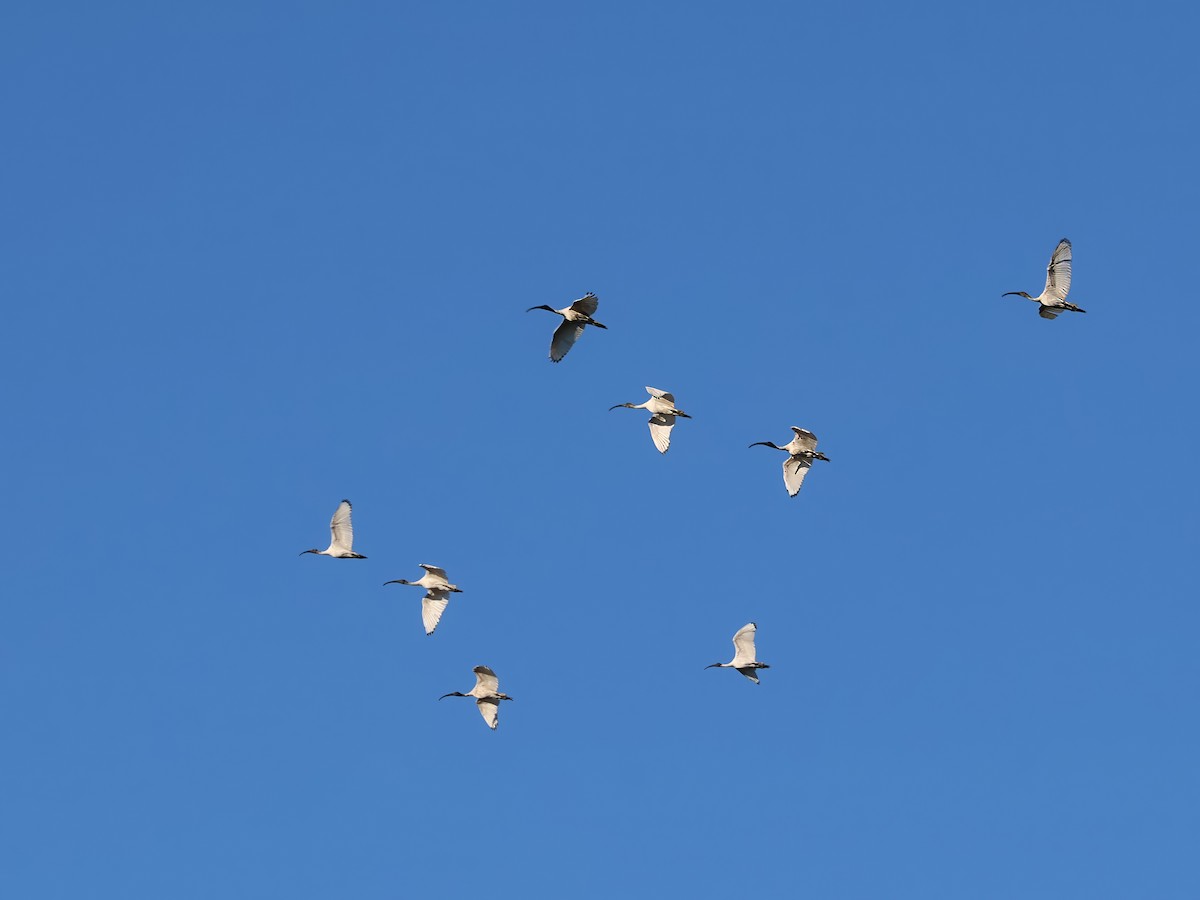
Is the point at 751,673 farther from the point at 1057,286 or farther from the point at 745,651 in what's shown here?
the point at 1057,286

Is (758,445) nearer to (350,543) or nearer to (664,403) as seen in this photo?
(664,403)

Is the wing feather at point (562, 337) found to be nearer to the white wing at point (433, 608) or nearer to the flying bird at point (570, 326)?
the flying bird at point (570, 326)

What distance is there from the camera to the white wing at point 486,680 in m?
104

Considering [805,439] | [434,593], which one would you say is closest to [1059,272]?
[805,439]

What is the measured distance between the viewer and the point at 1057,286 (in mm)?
100250

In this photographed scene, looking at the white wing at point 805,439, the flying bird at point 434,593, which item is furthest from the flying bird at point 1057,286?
the flying bird at point 434,593

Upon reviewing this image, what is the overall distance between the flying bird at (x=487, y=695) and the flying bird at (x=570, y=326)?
527 inches

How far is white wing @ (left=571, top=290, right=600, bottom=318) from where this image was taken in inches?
3812

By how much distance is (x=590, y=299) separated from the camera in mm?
96938

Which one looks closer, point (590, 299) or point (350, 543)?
point (590, 299)

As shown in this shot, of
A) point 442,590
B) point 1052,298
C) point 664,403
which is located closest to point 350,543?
point 442,590

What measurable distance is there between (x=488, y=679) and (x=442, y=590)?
153 inches

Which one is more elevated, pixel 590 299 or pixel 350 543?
pixel 590 299

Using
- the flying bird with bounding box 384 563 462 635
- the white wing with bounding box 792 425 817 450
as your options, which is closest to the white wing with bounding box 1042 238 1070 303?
the white wing with bounding box 792 425 817 450
